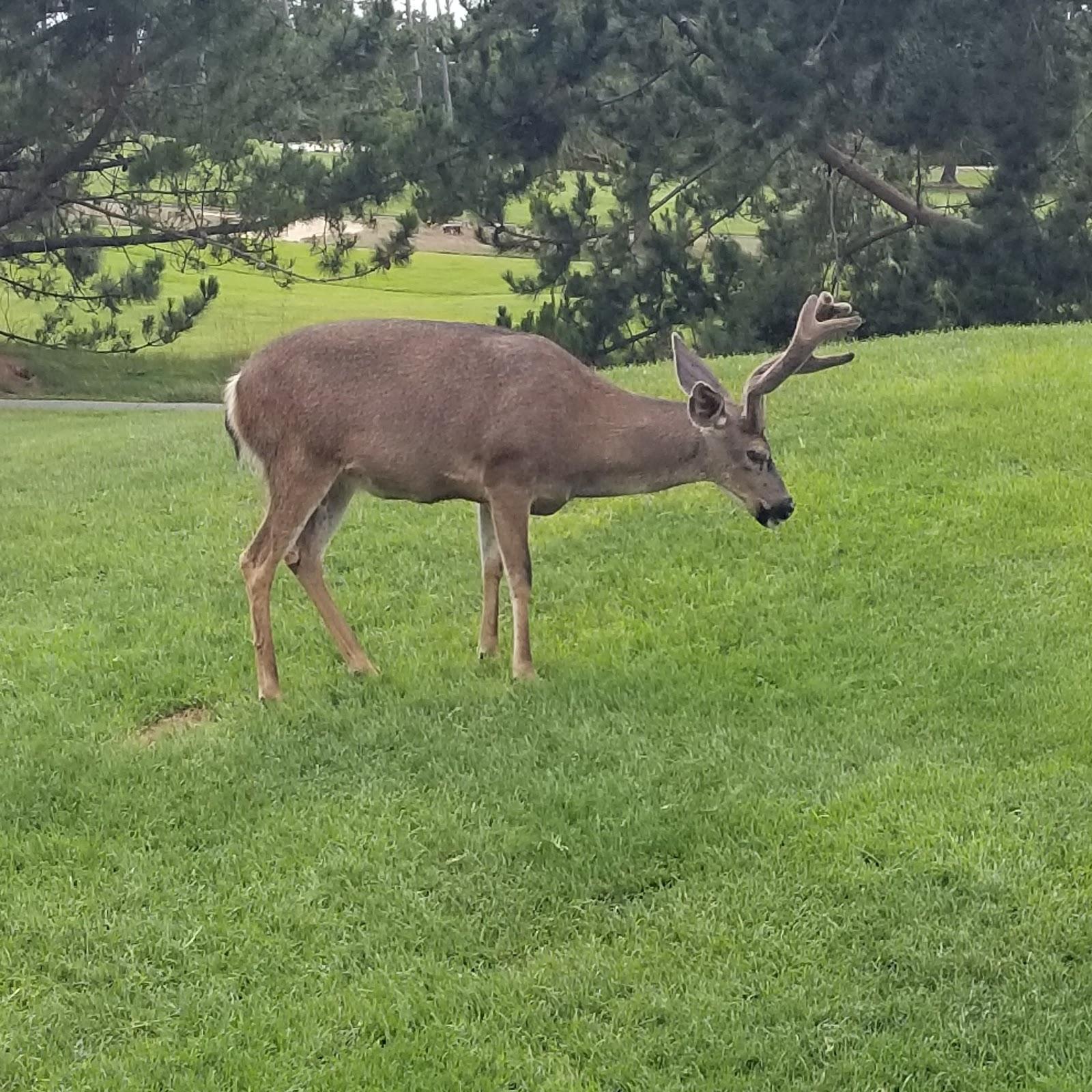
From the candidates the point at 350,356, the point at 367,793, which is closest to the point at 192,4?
the point at 350,356

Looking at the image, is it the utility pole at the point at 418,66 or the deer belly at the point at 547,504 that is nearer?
the deer belly at the point at 547,504

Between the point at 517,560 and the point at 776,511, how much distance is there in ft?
3.73

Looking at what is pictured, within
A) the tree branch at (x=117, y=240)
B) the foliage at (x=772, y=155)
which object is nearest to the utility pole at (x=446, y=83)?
the foliage at (x=772, y=155)

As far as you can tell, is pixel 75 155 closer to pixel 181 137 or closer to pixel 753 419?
pixel 181 137

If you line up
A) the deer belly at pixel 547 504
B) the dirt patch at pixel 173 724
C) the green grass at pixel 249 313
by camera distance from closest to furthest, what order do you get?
the dirt patch at pixel 173 724 → the deer belly at pixel 547 504 → the green grass at pixel 249 313

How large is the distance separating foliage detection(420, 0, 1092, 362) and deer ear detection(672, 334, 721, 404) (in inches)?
499

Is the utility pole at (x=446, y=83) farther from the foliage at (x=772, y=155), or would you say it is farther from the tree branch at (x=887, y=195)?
the tree branch at (x=887, y=195)

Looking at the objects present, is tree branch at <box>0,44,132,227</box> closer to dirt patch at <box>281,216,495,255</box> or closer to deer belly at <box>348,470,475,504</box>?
dirt patch at <box>281,216,495,255</box>

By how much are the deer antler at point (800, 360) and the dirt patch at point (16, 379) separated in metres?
19.3

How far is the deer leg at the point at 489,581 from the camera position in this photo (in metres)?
6.89

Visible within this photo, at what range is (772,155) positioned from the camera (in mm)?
20547

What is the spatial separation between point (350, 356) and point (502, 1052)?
333 cm

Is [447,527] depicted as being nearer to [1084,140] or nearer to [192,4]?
[192,4]

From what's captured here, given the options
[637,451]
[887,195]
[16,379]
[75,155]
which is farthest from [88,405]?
[637,451]
